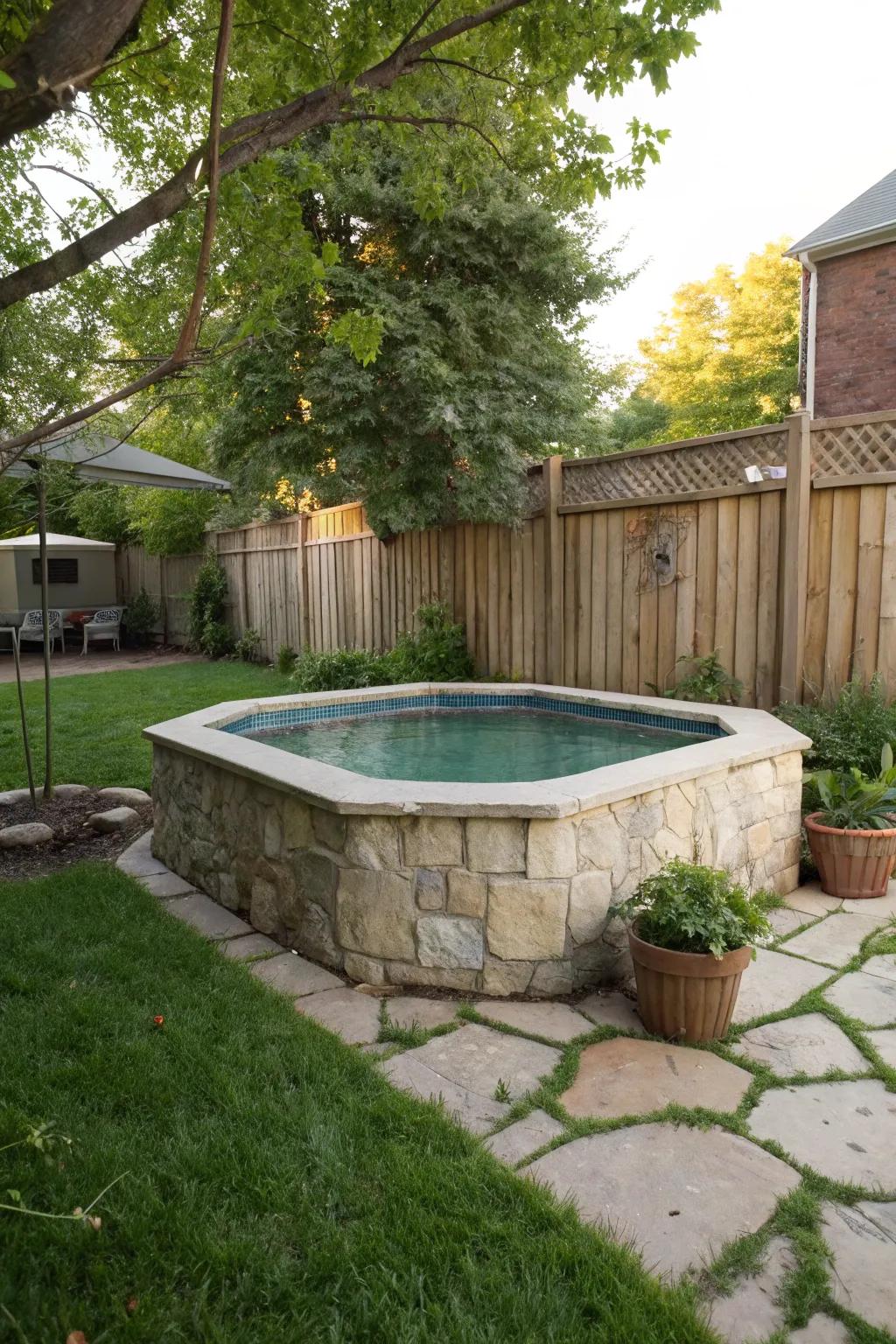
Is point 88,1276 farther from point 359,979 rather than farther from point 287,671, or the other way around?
point 287,671

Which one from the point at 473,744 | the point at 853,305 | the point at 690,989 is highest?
the point at 853,305

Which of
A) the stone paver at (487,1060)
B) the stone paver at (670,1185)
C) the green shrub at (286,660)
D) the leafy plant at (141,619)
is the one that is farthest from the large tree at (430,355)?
the leafy plant at (141,619)

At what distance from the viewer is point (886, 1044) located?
2.49 m

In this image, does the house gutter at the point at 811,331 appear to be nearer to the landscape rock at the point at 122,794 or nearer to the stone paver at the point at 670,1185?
the landscape rock at the point at 122,794

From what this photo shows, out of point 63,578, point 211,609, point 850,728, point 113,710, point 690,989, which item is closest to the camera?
point 690,989

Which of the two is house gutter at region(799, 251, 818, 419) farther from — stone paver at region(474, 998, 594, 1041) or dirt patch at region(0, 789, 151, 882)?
stone paver at region(474, 998, 594, 1041)

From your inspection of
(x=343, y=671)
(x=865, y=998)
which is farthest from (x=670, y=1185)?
(x=343, y=671)

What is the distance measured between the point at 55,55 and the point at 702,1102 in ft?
8.96

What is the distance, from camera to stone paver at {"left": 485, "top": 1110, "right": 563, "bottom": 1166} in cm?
197

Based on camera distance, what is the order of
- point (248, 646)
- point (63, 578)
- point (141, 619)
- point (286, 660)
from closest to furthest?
point (286, 660) < point (248, 646) < point (141, 619) < point (63, 578)

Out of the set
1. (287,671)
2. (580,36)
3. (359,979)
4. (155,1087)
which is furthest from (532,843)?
(287,671)

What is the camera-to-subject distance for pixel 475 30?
329cm

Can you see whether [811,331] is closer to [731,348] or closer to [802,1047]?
[731,348]

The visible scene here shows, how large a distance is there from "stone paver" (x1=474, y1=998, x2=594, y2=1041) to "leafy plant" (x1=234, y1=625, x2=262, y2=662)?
920 centimetres
